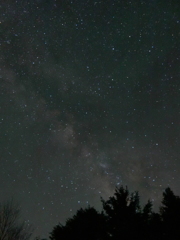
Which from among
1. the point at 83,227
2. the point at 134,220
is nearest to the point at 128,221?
the point at 134,220

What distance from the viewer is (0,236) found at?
19562 millimetres

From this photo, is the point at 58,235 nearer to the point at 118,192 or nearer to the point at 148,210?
the point at 118,192

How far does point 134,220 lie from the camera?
1052cm

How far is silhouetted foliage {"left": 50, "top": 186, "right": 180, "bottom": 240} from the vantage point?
10.2 m

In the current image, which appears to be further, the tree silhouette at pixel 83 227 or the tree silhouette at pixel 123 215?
the tree silhouette at pixel 83 227

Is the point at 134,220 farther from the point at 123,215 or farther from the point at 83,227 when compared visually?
the point at 83,227

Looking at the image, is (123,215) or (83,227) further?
(83,227)

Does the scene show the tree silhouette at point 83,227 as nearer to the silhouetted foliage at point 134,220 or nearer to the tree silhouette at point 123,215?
the silhouetted foliage at point 134,220

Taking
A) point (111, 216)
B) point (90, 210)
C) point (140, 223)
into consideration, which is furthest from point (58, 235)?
point (140, 223)

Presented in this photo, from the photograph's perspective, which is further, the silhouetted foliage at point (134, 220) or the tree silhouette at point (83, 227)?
the tree silhouette at point (83, 227)

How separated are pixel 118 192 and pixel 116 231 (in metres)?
2.01

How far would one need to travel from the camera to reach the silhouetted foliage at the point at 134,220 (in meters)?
10.2

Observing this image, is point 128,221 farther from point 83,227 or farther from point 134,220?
point 83,227

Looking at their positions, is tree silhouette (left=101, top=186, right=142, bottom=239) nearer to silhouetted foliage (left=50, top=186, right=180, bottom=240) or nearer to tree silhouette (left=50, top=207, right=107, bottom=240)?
silhouetted foliage (left=50, top=186, right=180, bottom=240)
